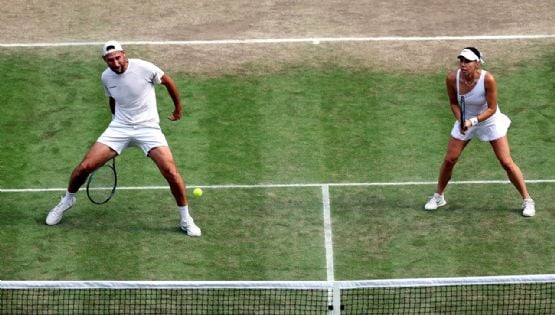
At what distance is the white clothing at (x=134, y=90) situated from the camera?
16.6 meters

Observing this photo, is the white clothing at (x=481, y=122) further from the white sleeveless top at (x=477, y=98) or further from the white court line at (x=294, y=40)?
the white court line at (x=294, y=40)

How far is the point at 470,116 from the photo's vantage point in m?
16.9

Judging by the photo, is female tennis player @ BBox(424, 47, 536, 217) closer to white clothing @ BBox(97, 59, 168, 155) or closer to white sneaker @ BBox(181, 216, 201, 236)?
white sneaker @ BBox(181, 216, 201, 236)

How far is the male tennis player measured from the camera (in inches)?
653

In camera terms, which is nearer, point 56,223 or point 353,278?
point 353,278

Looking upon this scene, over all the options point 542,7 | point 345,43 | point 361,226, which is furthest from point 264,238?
point 542,7

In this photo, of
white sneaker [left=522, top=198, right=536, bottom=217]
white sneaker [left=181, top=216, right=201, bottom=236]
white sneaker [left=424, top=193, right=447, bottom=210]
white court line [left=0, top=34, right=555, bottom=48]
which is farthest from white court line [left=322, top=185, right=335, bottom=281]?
white court line [left=0, top=34, right=555, bottom=48]

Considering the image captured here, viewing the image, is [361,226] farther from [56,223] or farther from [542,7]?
[542,7]

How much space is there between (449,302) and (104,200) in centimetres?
478

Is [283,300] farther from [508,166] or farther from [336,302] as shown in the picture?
[508,166]

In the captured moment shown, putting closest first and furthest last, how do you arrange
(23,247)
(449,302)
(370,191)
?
(449,302) < (23,247) < (370,191)

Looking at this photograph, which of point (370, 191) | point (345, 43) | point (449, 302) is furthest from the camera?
point (345, 43)

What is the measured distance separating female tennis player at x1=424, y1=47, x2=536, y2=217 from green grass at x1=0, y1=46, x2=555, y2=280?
1.77ft

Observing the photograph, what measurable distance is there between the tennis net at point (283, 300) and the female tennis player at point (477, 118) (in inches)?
69.0
